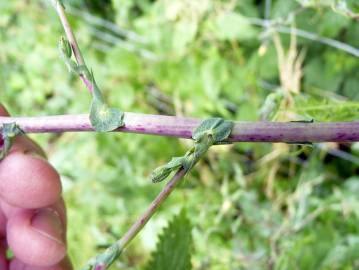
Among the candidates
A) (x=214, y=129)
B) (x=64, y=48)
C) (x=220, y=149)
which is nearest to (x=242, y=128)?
(x=214, y=129)

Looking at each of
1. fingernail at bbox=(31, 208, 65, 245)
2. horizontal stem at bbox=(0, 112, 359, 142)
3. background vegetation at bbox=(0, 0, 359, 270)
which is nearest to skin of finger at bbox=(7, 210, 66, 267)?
fingernail at bbox=(31, 208, 65, 245)

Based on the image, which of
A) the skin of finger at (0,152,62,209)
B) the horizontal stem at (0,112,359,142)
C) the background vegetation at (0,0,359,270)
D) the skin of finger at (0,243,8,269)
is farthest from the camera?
the background vegetation at (0,0,359,270)

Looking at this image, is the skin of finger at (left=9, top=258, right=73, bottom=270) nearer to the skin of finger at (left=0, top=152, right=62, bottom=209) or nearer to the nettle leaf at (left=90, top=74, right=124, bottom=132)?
the skin of finger at (left=0, top=152, right=62, bottom=209)

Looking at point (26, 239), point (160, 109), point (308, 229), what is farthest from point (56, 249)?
point (160, 109)

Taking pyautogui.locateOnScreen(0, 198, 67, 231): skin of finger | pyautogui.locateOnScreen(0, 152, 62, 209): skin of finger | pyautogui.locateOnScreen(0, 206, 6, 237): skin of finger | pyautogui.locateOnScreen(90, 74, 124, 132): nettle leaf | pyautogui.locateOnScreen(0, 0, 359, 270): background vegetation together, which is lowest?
pyautogui.locateOnScreen(0, 0, 359, 270): background vegetation

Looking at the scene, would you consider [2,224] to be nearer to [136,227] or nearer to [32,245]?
[32,245]
